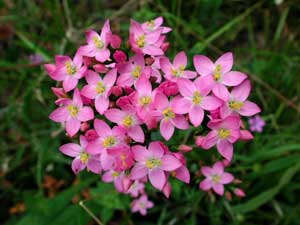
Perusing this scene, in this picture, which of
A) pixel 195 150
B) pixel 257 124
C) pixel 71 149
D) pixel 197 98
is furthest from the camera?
pixel 257 124

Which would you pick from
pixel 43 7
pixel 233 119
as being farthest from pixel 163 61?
pixel 43 7

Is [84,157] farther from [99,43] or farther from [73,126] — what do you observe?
[99,43]

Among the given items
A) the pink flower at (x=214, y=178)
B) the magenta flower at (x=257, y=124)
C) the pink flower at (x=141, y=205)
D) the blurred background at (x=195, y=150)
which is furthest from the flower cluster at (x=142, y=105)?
the magenta flower at (x=257, y=124)

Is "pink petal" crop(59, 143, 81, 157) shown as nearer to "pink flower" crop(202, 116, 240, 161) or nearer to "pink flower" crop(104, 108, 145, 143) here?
"pink flower" crop(104, 108, 145, 143)

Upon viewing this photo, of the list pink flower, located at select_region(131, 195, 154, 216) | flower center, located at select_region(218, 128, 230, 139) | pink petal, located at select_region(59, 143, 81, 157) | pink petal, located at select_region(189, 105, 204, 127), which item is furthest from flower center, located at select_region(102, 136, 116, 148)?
pink flower, located at select_region(131, 195, 154, 216)

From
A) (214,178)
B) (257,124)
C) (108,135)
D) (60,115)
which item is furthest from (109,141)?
(257,124)

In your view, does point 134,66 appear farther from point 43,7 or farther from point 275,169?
point 43,7
